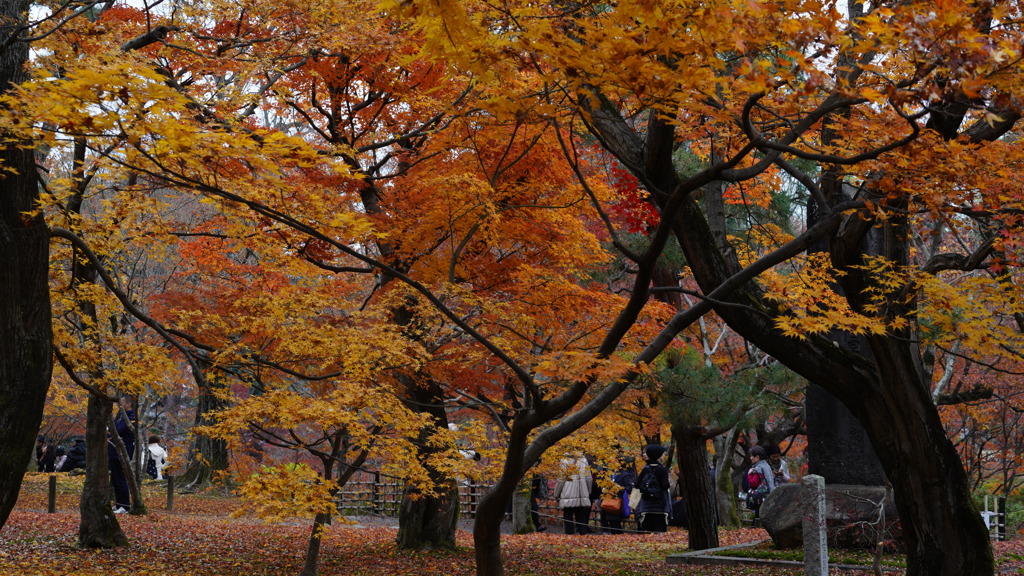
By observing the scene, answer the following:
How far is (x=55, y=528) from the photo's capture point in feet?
40.0

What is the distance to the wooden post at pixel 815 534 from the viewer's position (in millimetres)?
6184

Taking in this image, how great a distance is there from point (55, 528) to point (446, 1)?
37.7ft

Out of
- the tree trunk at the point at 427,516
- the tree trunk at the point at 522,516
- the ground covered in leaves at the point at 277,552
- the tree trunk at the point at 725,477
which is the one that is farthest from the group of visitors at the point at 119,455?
the tree trunk at the point at 725,477

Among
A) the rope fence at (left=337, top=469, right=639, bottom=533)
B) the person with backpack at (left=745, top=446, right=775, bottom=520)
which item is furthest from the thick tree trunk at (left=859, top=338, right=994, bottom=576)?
the rope fence at (left=337, top=469, right=639, bottom=533)

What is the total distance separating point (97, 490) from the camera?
1035 cm

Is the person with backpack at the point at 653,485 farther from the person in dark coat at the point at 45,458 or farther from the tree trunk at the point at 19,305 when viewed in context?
the person in dark coat at the point at 45,458

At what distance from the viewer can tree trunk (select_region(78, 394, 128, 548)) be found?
34.0 feet

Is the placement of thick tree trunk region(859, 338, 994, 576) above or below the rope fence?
above

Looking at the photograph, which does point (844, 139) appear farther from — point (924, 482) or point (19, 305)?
point (19, 305)

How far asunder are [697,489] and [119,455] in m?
9.26

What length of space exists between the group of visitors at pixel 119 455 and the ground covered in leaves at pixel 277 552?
885mm

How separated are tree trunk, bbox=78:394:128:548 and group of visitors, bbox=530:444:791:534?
6.04 meters

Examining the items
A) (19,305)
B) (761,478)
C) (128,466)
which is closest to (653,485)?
(761,478)

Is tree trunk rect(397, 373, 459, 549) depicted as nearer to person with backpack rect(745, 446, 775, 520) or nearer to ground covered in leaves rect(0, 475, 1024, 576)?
ground covered in leaves rect(0, 475, 1024, 576)
